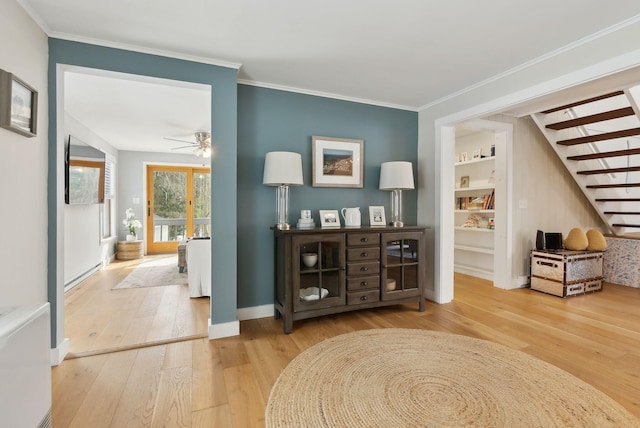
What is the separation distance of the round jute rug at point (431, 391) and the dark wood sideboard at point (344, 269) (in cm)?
45

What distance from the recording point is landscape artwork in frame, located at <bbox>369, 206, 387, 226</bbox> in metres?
3.34

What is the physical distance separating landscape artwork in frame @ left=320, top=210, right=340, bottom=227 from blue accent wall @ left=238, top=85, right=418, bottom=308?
0.15m

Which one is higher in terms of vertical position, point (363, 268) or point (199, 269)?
point (363, 268)

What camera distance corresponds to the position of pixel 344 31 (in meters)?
2.15

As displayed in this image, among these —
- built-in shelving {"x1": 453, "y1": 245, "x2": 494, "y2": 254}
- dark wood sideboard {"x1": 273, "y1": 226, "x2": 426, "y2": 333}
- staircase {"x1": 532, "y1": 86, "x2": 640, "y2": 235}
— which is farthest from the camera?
built-in shelving {"x1": 453, "y1": 245, "x2": 494, "y2": 254}

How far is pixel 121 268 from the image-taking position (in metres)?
5.38

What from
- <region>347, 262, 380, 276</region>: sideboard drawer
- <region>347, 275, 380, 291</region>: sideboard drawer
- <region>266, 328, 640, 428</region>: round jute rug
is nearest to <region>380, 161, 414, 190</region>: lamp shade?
<region>347, 262, 380, 276</region>: sideboard drawer

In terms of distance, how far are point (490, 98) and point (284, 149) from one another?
6.62 ft

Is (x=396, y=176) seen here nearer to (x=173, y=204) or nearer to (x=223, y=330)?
(x=223, y=330)

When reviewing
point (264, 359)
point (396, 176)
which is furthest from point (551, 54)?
point (264, 359)

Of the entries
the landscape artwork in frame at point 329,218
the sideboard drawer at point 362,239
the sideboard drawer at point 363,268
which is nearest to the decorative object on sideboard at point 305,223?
the landscape artwork in frame at point 329,218

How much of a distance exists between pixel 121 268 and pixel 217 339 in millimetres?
3830

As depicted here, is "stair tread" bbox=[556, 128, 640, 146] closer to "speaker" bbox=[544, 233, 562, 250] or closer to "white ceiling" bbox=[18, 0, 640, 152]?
"speaker" bbox=[544, 233, 562, 250]

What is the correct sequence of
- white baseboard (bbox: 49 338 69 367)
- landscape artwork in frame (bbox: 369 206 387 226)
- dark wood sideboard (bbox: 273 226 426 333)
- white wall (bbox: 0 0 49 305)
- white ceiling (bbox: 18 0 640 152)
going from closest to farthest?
1. white wall (bbox: 0 0 49 305)
2. white ceiling (bbox: 18 0 640 152)
3. white baseboard (bbox: 49 338 69 367)
4. dark wood sideboard (bbox: 273 226 426 333)
5. landscape artwork in frame (bbox: 369 206 387 226)
